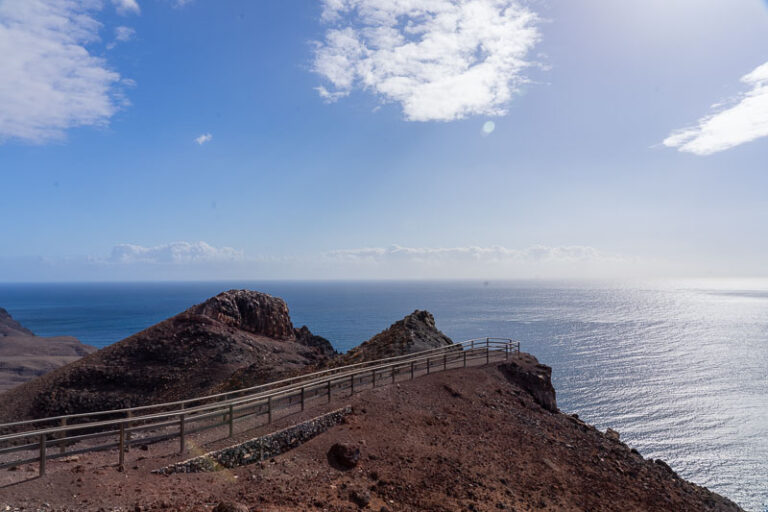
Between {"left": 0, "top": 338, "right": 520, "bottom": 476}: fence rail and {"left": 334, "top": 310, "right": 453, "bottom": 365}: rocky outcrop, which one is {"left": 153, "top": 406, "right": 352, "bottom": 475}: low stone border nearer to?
{"left": 0, "top": 338, "right": 520, "bottom": 476}: fence rail

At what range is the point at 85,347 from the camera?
78812 millimetres

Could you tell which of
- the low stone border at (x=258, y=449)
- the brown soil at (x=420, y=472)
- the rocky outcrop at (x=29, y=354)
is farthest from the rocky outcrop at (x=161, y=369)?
the rocky outcrop at (x=29, y=354)

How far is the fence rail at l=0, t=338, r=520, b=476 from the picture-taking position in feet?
35.8

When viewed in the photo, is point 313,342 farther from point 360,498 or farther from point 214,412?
point 360,498

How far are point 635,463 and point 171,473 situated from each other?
18.8 m

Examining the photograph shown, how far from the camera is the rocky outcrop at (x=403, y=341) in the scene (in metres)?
30.7

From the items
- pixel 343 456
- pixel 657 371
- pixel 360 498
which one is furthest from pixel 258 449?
pixel 657 371

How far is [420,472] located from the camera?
43.5 feet

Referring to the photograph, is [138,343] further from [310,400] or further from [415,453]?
[415,453]

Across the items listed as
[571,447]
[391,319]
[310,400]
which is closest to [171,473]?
[310,400]

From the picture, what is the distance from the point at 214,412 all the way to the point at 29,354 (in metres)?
77.6

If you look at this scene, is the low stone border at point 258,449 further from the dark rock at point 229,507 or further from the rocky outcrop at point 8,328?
the rocky outcrop at point 8,328

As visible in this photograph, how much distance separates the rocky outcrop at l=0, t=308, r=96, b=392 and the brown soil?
5608 centimetres

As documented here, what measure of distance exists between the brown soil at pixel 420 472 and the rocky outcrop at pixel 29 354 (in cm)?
5608
